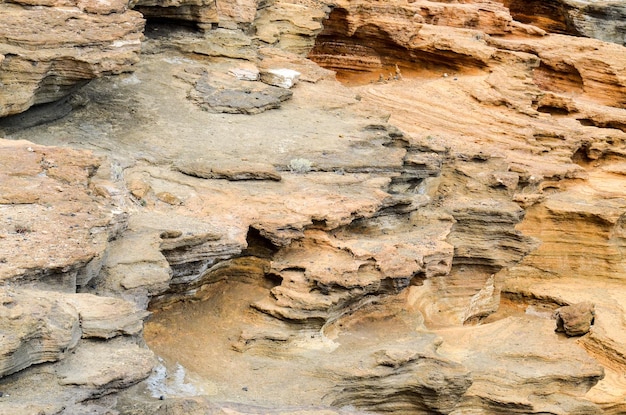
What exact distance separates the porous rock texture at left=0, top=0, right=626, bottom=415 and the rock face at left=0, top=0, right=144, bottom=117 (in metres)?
0.61

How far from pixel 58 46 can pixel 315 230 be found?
3709 millimetres

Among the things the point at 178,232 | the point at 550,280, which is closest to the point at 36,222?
the point at 178,232

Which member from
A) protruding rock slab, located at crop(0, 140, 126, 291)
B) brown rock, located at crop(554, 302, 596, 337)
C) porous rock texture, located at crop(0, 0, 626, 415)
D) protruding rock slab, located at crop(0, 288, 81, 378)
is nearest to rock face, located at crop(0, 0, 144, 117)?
porous rock texture, located at crop(0, 0, 626, 415)

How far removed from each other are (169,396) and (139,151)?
405 cm

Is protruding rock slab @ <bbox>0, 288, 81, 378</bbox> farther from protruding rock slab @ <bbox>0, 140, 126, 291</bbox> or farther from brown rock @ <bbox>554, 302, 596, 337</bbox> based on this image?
brown rock @ <bbox>554, 302, 596, 337</bbox>

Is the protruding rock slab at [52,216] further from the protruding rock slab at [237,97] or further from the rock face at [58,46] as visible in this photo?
the protruding rock slab at [237,97]

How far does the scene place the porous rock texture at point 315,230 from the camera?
8.53 meters

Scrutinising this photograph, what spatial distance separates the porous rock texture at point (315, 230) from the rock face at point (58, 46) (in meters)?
0.61

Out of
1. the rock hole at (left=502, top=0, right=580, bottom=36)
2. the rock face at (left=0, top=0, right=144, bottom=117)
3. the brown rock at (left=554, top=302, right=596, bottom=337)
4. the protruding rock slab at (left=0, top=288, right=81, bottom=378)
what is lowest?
the brown rock at (left=554, top=302, right=596, bottom=337)

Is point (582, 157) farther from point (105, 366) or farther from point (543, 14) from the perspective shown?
point (105, 366)

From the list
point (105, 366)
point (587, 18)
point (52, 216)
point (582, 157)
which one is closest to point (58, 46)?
point (52, 216)

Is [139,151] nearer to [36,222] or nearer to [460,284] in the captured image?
[36,222]

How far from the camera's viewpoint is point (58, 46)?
11484 mm

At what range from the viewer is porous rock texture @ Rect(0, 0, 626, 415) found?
8531mm
